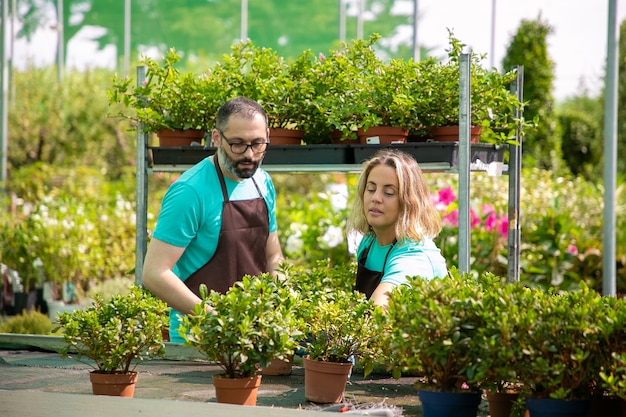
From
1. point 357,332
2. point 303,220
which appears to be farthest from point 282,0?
point 357,332

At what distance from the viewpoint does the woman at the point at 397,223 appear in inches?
121

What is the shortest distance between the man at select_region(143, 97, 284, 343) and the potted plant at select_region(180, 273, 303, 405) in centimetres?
71

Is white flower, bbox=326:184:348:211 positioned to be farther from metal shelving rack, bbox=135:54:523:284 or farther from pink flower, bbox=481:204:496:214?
metal shelving rack, bbox=135:54:523:284

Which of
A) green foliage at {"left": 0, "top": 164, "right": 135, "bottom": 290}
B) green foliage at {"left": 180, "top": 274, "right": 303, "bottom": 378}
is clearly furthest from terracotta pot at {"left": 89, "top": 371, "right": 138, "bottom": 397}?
green foliage at {"left": 0, "top": 164, "right": 135, "bottom": 290}

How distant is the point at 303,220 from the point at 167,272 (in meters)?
4.71

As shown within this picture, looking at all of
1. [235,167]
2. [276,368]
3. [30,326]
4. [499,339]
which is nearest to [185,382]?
[276,368]

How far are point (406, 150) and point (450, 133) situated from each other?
21 cm

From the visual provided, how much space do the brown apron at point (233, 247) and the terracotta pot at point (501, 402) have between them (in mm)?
1447

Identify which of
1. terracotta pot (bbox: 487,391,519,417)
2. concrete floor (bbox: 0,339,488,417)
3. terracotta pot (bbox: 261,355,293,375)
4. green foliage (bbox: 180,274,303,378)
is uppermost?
green foliage (bbox: 180,274,303,378)

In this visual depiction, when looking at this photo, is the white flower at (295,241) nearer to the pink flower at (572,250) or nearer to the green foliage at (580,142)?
the pink flower at (572,250)

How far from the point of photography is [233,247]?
356cm

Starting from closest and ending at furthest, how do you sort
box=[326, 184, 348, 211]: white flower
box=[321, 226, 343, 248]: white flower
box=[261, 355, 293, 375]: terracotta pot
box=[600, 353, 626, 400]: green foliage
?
box=[600, 353, 626, 400]: green foliage
box=[261, 355, 293, 375]: terracotta pot
box=[326, 184, 348, 211]: white flower
box=[321, 226, 343, 248]: white flower

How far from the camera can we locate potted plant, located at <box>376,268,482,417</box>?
7.20 ft

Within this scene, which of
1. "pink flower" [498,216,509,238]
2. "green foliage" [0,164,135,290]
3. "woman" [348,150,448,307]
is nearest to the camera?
"woman" [348,150,448,307]
